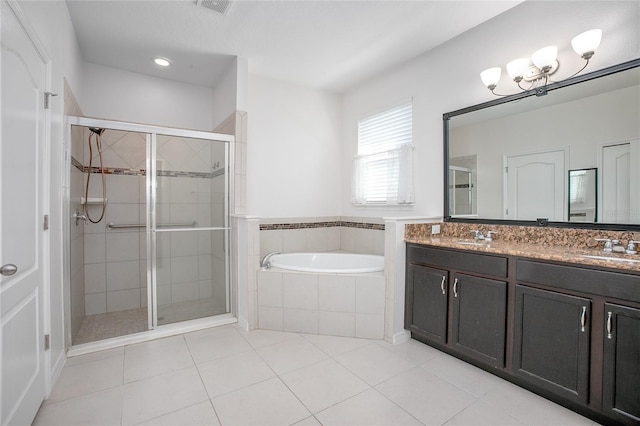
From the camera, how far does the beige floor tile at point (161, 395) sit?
1.65 metres

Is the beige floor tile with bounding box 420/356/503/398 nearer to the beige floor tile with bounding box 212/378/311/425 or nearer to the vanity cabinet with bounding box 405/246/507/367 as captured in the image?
the vanity cabinet with bounding box 405/246/507/367

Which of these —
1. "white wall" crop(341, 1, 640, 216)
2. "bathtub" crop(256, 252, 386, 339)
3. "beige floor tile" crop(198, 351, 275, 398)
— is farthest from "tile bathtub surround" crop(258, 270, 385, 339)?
"white wall" crop(341, 1, 640, 216)

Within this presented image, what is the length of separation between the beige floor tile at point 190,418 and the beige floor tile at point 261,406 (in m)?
0.04

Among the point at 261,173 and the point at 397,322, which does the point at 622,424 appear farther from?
the point at 261,173

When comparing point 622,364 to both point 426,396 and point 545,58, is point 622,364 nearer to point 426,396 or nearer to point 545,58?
point 426,396

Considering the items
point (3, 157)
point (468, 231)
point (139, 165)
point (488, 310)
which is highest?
point (139, 165)

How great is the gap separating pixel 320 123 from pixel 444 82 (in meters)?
1.56

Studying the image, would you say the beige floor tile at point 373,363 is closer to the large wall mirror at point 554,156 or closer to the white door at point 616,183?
the large wall mirror at point 554,156

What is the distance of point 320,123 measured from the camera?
388 centimetres

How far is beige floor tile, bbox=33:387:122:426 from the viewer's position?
1.57 meters

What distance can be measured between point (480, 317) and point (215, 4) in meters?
2.80

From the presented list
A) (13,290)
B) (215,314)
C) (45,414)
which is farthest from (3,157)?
(215,314)

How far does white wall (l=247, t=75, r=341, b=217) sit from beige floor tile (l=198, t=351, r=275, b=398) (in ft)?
5.21

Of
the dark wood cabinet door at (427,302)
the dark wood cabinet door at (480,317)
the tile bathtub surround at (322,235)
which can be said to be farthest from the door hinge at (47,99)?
the dark wood cabinet door at (480,317)
